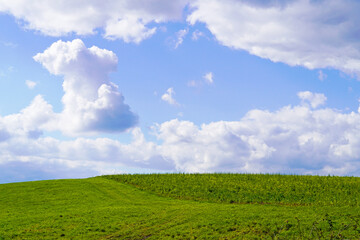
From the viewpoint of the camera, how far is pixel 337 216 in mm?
28109

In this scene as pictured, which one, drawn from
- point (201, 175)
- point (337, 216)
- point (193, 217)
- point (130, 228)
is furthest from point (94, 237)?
point (201, 175)

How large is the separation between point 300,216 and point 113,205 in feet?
60.2

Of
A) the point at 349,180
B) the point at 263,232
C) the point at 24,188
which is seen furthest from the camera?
the point at 349,180

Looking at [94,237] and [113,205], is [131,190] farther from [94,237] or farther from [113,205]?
[94,237]

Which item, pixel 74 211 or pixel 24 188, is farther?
pixel 24 188

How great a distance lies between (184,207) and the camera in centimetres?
3350

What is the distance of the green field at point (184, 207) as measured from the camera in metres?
25.4

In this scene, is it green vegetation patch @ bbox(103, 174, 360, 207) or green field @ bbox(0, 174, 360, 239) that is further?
green vegetation patch @ bbox(103, 174, 360, 207)

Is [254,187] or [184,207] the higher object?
[254,187]

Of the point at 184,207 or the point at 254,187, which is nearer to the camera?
the point at 184,207

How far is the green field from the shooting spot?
25.4 m

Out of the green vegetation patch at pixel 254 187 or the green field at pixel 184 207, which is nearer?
the green field at pixel 184 207

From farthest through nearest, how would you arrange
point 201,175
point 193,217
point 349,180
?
point 201,175
point 349,180
point 193,217

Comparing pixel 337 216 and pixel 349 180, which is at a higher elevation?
pixel 349 180
